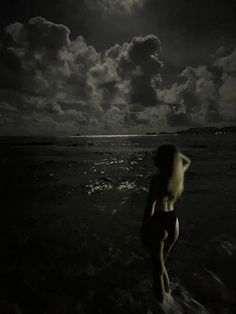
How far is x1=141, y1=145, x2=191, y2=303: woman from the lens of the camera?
3586 millimetres

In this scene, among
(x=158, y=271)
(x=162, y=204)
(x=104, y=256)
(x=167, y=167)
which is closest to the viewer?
(x=167, y=167)

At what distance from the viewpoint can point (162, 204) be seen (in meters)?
3.71

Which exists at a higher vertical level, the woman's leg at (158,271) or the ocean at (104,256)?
the woman's leg at (158,271)

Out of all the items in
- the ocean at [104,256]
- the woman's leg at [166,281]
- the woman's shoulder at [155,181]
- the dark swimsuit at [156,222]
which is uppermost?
the woman's shoulder at [155,181]

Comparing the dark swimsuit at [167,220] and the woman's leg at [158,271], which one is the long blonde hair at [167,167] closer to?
the dark swimsuit at [167,220]

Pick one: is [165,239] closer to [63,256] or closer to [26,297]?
[26,297]

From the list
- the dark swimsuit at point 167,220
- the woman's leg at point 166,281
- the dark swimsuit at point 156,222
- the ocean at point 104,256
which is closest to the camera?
the dark swimsuit at point 156,222

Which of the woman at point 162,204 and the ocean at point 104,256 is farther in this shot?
the ocean at point 104,256

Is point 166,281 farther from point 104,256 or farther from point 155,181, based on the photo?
point 104,256

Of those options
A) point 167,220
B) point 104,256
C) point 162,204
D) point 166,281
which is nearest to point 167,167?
point 162,204

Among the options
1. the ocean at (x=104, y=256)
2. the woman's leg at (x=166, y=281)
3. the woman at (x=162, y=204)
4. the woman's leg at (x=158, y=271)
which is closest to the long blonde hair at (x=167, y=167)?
the woman at (x=162, y=204)

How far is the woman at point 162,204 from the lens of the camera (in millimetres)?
3586

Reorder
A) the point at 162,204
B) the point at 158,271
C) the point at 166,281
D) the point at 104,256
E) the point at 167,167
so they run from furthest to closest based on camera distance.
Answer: the point at 104,256
the point at 166,281
the point at 158,271
the point at 162,204
the point at 167,167

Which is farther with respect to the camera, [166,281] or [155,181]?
[166,281]
